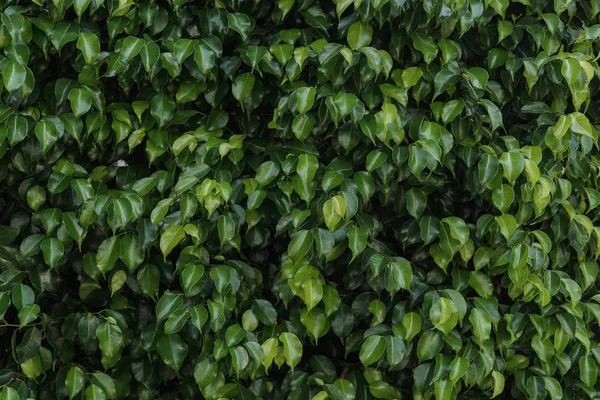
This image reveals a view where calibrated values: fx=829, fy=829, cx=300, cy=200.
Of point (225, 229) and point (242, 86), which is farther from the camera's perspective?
point (242, 86)

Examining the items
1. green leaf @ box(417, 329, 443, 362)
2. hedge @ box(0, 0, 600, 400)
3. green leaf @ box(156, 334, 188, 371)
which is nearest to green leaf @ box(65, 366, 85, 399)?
hedge @ box(0, 0, 600, 400)

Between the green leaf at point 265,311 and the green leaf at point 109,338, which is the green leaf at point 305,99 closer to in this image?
the green leaf at point 265,311

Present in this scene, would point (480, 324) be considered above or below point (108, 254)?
below

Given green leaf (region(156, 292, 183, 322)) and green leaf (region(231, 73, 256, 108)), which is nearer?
green leaf (region(156, 292, 183, 322))

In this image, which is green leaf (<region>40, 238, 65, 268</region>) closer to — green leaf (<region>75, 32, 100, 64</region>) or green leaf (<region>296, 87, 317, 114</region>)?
green leaf (<region>75, 32, 100, 64</region>)

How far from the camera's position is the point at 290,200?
2254 millimetres

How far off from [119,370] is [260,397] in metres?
0.41

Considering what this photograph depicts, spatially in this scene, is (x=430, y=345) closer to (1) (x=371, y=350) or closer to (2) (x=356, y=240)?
(1) (x=371, y=350)

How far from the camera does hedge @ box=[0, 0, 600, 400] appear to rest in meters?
2.23

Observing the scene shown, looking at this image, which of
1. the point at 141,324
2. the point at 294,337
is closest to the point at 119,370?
the point at 141,324

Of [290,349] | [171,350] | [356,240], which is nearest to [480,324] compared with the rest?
[356,240]

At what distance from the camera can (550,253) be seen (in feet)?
8.14

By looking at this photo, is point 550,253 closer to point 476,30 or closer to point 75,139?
point 476,30

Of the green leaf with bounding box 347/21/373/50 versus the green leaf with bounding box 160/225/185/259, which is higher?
the green leaf with bounding box 347/21/373/50
